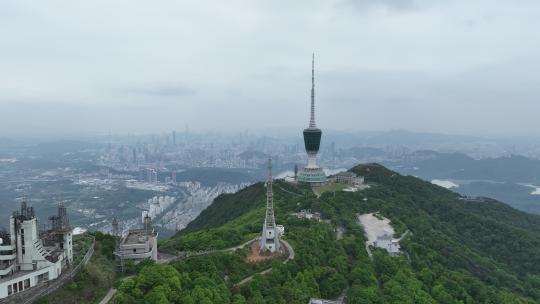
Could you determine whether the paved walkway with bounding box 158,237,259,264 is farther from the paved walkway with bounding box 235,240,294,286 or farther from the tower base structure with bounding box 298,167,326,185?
the tower base structure with bounding box 298,167,326,185

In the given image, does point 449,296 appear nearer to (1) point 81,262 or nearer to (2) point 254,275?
(2) point 254,275

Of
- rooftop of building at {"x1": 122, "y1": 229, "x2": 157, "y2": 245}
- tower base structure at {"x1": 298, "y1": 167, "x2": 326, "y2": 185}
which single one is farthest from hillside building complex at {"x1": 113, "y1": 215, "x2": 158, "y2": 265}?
tower base structure at {"x1": 298, "y1": 167, "x2": 326, "y2": 185}

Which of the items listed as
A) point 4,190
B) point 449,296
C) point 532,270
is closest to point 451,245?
point 532,270

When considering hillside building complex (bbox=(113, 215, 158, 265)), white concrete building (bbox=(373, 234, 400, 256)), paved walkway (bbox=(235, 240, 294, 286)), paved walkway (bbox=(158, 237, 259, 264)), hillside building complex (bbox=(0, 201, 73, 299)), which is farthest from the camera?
white concrete building (bbox=(373, 234, 400, 256))

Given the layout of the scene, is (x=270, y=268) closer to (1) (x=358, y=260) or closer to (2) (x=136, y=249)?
(1) (x=358, y=260)

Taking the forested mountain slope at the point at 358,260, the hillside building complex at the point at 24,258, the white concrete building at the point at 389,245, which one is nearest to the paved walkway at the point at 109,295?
the forested mountain slope at the point at 358,260

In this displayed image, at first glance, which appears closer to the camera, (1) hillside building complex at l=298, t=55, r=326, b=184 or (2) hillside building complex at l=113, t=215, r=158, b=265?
(2) hillside building complex at l=113, t=215, r=158, b=265

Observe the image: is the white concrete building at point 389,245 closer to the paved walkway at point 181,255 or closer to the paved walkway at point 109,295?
the paved walkway at point 181,255
